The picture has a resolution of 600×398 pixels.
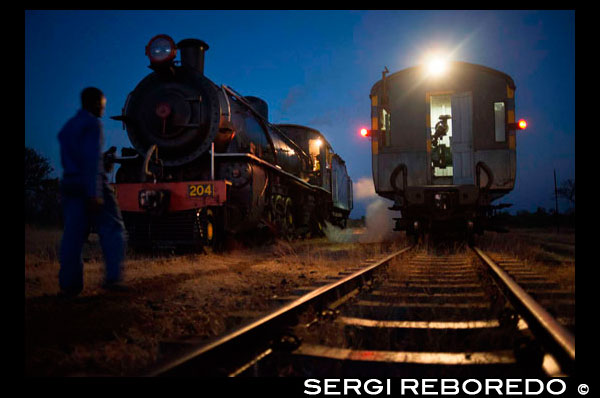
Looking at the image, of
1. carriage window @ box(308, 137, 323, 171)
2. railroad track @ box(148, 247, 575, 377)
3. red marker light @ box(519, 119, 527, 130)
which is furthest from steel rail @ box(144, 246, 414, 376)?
carriage window @ box(308, 137, 323, 171)

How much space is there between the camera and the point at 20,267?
84.0 inches

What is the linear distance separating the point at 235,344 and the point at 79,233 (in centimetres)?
177

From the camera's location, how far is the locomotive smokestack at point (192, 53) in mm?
6852

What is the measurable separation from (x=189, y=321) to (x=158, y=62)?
15.4 feet

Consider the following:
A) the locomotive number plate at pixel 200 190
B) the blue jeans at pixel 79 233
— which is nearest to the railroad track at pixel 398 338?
the blue jeans at pixel 79 233

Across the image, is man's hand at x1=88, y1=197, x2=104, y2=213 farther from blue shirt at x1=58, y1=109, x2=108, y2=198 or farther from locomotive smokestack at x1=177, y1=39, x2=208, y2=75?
locomotive smokestack at x1=177, y1=39, x2=208, y2=75

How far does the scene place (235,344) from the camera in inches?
73.9

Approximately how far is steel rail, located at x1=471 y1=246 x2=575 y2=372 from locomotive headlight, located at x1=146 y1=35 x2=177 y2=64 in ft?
17.5

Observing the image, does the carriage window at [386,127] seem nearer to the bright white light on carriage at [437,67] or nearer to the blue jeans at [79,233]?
the bright white light on carriage at [437,67]

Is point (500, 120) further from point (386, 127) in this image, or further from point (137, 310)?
point (137, 310)

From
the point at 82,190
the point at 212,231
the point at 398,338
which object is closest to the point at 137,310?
the point at 82,190

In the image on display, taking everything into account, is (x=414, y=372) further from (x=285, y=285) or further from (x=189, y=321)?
(x=285, y=285)

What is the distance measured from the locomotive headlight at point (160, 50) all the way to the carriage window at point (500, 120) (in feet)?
17.5

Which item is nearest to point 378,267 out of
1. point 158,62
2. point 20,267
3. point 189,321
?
point 189,321
